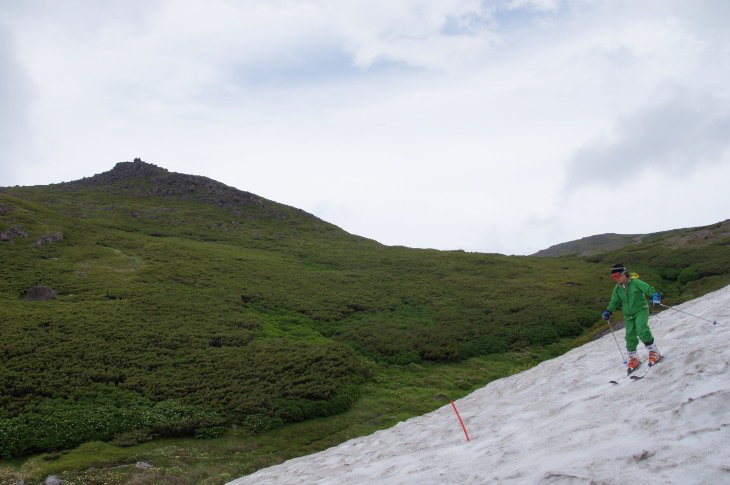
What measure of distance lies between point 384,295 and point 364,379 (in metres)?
21.0

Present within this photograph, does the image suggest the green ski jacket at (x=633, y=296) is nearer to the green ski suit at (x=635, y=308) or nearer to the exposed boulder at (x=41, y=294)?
the green ski suit at (x=635, y=308)

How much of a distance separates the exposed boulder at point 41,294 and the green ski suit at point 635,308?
41849 millimetres

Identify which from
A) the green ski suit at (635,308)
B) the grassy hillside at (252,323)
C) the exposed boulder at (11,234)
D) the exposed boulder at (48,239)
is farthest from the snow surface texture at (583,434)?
the exposed boulder at (11,234)

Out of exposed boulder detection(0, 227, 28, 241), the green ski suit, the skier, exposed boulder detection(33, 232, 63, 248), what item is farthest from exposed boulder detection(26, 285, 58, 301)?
the green ski suit

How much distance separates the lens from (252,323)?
127 feet

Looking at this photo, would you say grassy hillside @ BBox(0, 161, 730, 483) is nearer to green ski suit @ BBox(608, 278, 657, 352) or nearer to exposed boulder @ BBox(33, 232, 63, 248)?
exposed boulder @ BBox(33, 232, 63, 248)

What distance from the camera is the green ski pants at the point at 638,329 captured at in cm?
1341

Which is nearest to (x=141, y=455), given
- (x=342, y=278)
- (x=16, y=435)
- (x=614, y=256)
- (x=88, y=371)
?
(x=16, y=435)

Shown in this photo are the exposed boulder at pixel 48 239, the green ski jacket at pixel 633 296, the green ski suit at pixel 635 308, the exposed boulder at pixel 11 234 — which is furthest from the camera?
the exposed boulder at pixel 48 239

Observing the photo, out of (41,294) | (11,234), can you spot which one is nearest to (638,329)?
(41,294)

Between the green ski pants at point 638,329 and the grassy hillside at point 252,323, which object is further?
the grassy hillside at point 252,323

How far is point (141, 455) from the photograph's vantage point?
20578 mm

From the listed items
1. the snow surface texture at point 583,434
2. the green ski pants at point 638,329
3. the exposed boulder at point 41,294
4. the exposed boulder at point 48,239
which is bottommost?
the snow surface texture at point 583,434

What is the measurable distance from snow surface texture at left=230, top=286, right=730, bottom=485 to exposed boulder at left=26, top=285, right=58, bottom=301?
101ft
